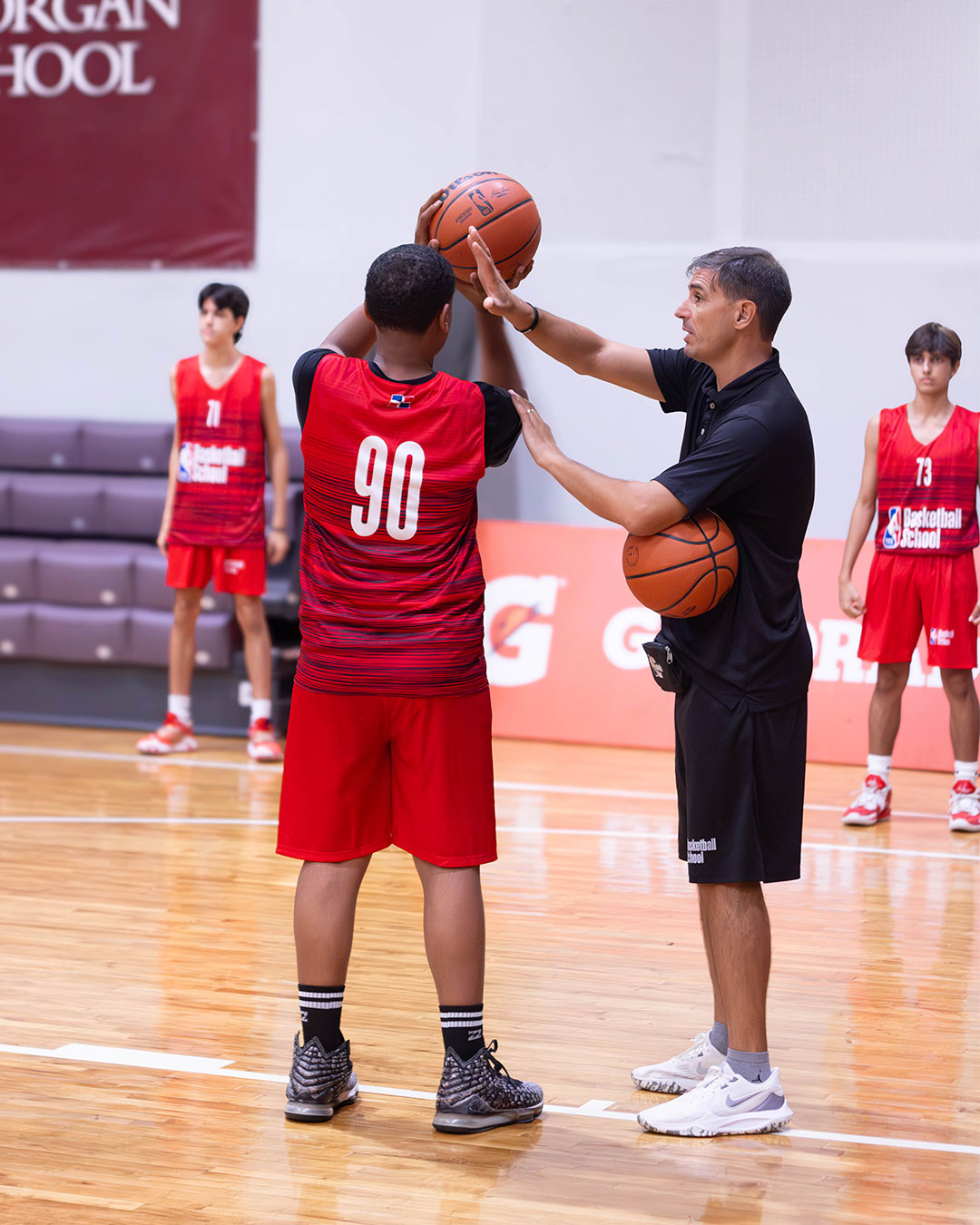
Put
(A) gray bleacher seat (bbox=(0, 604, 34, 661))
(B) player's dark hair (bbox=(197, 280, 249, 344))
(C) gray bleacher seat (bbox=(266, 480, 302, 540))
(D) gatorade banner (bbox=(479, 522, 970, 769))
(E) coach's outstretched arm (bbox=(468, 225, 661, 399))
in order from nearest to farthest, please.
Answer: (E) coach's outstretched arm (bbox=(468, 225, 661, 399)), (B) player's dark hair (bbox=(197, 280, 249, 344)), (D) gatorade banner (bbox=(479, 522, 970, 769)), (C) gray bleacher seat (bbox=(266, 480, 302, 540)), (A) gray bleacher seat (bbox=(0, 604, 34, 661))

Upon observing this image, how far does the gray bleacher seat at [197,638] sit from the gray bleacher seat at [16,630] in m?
0.60

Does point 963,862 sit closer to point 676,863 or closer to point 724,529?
point 676,863

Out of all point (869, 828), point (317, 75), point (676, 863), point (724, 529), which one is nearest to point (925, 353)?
point (869, 828)

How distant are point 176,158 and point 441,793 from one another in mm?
6929

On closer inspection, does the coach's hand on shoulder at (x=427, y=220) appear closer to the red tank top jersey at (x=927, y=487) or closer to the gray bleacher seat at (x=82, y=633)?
the red tank top jersey at (x=927, y=487)

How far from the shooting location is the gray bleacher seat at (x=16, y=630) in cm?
813

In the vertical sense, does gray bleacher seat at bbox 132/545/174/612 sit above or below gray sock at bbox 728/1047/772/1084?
above

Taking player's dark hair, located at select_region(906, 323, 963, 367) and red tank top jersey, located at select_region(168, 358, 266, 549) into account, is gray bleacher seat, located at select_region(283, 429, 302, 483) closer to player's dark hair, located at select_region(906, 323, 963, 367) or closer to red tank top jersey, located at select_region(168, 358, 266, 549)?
red tank top jersey, located at select_region(168, 358, 266, 549)

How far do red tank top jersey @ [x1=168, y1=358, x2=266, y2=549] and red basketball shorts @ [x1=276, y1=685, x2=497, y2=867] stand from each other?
425cm

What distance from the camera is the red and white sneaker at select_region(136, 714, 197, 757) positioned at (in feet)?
24.4

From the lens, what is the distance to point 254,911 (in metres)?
4.69

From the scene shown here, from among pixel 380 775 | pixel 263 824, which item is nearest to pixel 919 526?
pixel 263 824

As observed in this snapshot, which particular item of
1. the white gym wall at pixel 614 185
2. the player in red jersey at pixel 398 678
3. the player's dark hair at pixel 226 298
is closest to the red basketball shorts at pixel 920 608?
the white gym wall at pixel 614 185

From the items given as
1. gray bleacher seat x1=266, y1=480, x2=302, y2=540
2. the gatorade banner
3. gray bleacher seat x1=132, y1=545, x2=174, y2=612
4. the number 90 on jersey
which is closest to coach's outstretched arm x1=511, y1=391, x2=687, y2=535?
the number 90 on jersey
